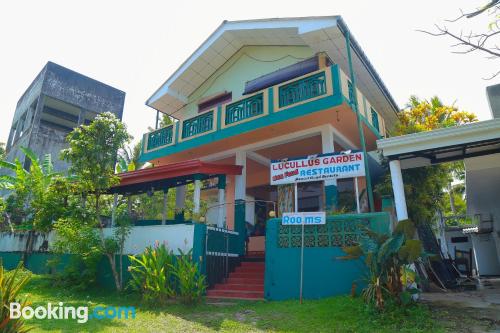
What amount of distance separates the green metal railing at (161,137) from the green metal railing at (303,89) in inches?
197

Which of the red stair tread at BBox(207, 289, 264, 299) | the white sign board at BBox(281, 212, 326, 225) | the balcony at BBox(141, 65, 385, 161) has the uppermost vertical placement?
the balcony at BBox(141, 65, 385, 161)

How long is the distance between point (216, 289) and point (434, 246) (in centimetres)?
686

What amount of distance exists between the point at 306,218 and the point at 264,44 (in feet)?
27.1

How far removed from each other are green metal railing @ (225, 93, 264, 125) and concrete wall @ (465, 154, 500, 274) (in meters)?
5.97

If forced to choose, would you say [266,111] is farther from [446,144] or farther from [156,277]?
[156,277]

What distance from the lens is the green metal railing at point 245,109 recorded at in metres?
10.8

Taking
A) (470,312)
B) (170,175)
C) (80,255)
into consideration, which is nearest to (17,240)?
(80,255)

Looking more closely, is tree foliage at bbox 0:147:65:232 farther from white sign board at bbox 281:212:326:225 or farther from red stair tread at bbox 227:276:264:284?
white sign board at bbox 281:212:326:225

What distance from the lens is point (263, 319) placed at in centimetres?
606

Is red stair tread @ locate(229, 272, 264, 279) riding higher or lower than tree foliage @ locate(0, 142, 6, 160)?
lower

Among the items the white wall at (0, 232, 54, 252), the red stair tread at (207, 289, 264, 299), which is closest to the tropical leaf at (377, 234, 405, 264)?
the red stair tread at (207, 289, 264, 299)

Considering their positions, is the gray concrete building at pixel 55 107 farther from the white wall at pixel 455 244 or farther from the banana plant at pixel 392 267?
the white wall at pixel 455 244

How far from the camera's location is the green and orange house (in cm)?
759

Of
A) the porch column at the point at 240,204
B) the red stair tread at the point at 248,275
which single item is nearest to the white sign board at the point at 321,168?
the red stair tread at the point at 248,275
